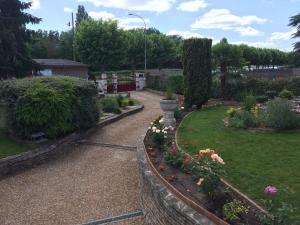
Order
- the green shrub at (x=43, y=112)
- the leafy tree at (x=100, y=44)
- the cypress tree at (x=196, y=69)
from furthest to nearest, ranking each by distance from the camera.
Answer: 1. the leafy tree at (x=100, y=44)
2. the cypress tree at (x=196, y=69)
3. the green shrub at (x=43, y=112)

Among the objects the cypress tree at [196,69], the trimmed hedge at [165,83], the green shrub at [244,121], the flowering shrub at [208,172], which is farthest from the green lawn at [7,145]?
the trimmed hedge at [165,83]

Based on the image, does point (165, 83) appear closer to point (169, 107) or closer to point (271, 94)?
point (271, 94)

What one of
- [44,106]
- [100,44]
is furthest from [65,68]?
[44,106]

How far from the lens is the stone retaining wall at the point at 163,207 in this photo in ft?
18.5

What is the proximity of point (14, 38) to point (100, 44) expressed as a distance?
2569cm

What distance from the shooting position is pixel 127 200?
861 cm

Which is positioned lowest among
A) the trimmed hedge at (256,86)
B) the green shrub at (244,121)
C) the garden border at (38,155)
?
the garden border at (38,155)

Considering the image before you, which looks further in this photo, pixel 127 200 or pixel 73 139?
pixel 73 139

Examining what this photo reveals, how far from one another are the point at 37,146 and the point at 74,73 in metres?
29.0

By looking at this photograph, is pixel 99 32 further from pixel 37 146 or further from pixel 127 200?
pixel 127 200

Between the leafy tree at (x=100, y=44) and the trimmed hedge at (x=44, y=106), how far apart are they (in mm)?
32349

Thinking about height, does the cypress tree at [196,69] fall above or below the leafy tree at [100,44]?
below

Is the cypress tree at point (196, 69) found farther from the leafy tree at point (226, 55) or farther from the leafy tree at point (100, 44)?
the leafy tree at point (100, 44)

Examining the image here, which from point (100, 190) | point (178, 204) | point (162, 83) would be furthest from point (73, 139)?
point (162, 83)
